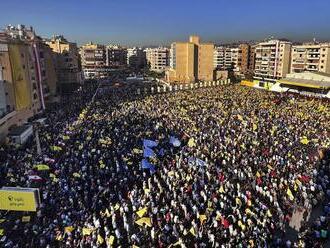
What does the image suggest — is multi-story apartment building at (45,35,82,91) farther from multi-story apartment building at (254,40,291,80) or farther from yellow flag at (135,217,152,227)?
yellow flag at (135,217,152,227)

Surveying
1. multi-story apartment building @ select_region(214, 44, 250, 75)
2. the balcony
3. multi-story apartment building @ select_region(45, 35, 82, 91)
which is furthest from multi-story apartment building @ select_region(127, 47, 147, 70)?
the balcony

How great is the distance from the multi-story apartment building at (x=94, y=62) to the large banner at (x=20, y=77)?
6617 cm

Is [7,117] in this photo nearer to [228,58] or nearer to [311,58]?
[311,58]

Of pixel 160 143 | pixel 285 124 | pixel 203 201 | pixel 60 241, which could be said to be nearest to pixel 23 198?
pixel 60 241

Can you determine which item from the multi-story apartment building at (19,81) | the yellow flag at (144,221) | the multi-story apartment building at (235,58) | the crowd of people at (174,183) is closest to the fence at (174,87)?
the multi-story apartment building at (235,58)

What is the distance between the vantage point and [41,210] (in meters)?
17.2

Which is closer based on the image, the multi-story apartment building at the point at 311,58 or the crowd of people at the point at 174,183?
the crowd of people at the point at 174,183

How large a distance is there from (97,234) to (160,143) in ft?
43.6

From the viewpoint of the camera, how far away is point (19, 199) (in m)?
15.8

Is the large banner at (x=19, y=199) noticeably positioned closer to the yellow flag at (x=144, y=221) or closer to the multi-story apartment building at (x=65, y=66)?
the yellow flag at (x=144, y=221)

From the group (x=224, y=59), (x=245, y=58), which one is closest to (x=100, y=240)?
(x=245, y=58)

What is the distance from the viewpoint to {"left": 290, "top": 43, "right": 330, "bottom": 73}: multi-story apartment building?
66.4 meters

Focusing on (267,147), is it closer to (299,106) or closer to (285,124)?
(285,124)

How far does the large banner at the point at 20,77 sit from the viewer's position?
→ 1453 inches
